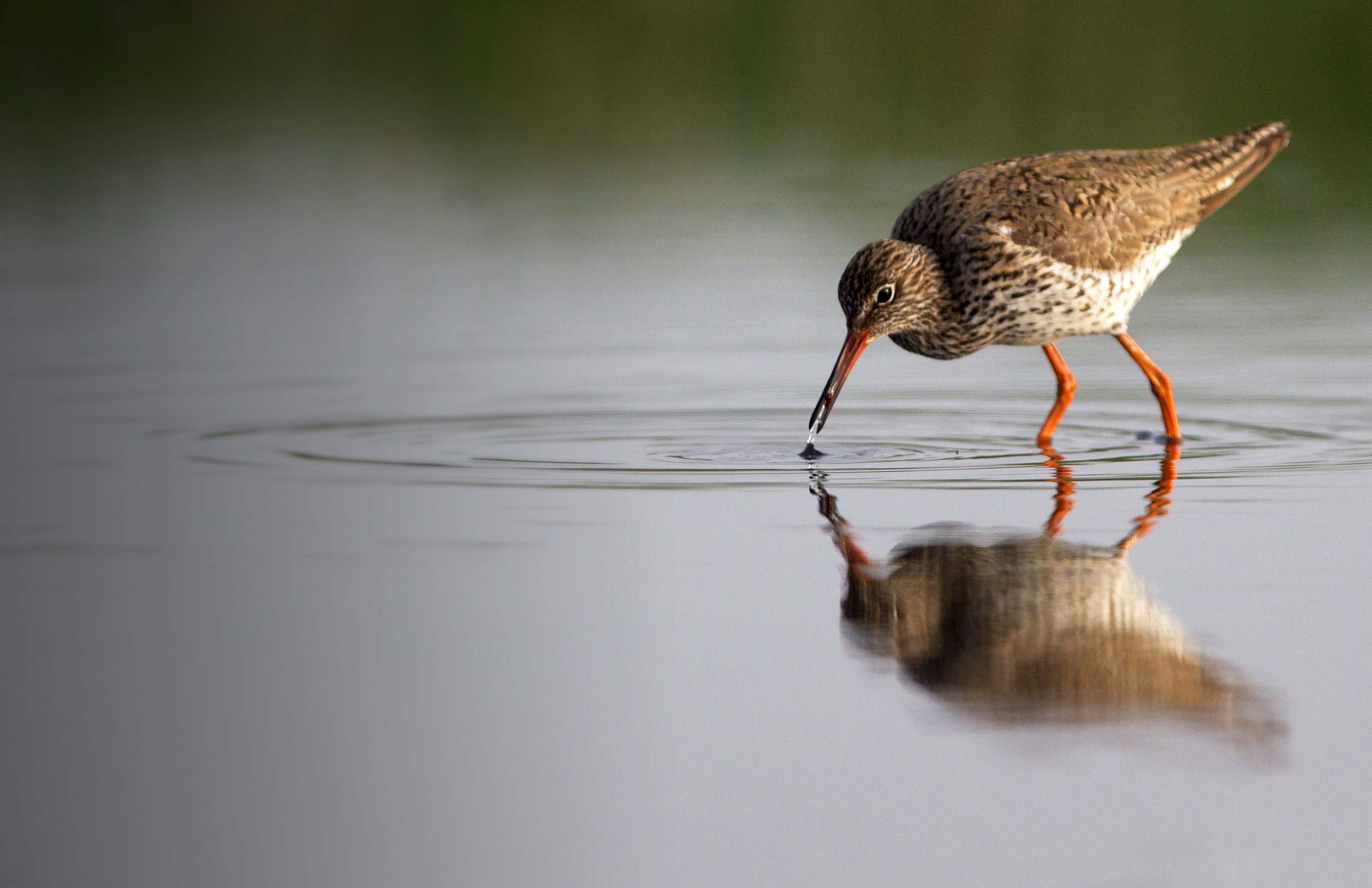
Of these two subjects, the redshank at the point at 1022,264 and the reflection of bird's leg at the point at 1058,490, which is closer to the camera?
the reflection of bird's leg at the point at 1058,490

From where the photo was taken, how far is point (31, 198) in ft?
59.6

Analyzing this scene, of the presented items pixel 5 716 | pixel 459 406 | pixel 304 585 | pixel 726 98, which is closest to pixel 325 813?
pixel 5 716

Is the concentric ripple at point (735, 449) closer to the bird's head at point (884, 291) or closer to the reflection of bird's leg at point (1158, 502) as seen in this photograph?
the reflection of bird's leg at point (1158, 502)

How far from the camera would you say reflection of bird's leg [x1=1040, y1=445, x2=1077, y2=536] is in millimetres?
6016

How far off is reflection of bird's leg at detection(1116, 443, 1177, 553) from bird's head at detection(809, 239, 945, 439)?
1356 mm

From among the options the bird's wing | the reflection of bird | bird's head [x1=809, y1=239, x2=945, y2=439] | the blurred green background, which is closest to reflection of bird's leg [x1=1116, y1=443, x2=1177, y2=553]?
the reflection of bird

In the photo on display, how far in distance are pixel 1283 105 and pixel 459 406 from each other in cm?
1257

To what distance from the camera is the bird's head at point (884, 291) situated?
8.22 meters

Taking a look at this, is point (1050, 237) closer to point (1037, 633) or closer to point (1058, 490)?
point (1058, 490)

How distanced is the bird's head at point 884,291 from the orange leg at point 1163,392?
79 cm

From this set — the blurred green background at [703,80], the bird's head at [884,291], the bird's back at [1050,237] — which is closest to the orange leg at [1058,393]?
the bird's back at [1050,237]

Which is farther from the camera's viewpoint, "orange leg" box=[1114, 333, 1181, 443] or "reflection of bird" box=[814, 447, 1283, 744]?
"orange leg" box=[1114, 333, 1181, 443]

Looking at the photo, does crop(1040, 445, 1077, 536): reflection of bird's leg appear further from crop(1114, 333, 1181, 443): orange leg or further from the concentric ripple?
crop(1114, 333, 1181, 443): orange leg

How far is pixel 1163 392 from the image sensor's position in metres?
8.34
